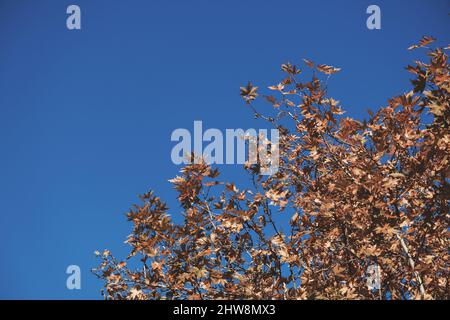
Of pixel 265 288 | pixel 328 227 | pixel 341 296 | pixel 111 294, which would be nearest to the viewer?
pixel 341 296

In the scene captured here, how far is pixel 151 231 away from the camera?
5.43 m

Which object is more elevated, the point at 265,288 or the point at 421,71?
the point at 421,71

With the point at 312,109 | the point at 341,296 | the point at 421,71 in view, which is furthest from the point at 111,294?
the point at 421,71

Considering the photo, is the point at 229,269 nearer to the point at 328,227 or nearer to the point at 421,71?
the point at 328,227

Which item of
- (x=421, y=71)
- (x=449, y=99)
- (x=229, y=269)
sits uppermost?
(x=421, y=71)

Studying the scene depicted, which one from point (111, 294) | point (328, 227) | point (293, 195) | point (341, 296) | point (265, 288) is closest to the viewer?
point (341, 296)

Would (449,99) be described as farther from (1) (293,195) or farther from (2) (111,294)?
(2) (111,294)
